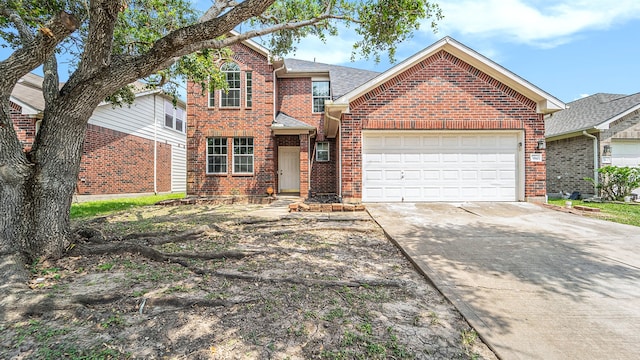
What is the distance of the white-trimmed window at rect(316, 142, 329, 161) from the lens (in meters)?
13.9

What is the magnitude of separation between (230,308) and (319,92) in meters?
13.2

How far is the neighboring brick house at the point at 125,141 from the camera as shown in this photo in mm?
10891

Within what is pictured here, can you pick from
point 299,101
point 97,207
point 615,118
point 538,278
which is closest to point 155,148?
point 97,207

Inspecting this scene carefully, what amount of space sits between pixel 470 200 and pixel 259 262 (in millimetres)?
7687

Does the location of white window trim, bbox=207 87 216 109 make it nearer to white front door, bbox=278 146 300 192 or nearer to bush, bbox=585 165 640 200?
white front door, bbox=278 146 300 192

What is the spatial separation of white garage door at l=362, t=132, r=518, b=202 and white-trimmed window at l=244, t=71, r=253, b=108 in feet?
21.2

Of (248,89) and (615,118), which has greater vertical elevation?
(248,89)

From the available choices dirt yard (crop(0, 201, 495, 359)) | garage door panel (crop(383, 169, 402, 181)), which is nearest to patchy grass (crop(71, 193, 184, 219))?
dirt yard (crop(0, 201, 495, 359))

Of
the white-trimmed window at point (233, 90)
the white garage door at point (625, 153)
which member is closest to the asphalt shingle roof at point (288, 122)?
the white-trimmed window at point (233, 90)

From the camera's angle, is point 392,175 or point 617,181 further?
point 617,181

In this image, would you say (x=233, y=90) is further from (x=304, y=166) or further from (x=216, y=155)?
(x=304, y=166)

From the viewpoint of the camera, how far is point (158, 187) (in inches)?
640

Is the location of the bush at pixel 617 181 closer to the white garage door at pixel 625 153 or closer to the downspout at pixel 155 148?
the white garage door at pixel 625 153

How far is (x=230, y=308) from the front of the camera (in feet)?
8.64
